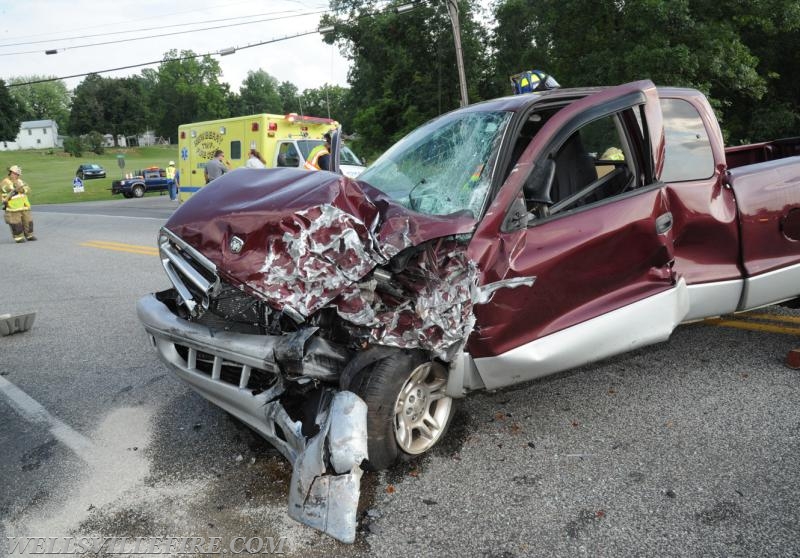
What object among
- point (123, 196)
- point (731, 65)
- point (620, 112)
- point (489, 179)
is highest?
point (731, 65)

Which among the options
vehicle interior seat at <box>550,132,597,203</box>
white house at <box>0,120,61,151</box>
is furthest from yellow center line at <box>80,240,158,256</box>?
white house at <box>0,120,61,151</box>

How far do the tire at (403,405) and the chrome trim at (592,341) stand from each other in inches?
11.1

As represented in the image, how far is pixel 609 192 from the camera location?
3.71 metres

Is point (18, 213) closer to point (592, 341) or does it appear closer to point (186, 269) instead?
point (186, 269)

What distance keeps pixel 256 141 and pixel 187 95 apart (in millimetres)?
99093

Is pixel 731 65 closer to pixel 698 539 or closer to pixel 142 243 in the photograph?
pixel 142 243

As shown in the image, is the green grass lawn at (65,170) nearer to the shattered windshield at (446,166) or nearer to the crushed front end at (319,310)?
the shattered windshield at (446,166)

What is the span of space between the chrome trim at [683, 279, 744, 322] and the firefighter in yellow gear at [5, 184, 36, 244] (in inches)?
574

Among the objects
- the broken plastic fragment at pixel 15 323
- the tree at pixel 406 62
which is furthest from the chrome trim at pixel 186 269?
the tree at pixel 406 62

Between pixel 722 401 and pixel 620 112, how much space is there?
1.87 metres

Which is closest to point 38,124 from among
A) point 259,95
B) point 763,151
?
point 259,95

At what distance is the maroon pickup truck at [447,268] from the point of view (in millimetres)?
2730

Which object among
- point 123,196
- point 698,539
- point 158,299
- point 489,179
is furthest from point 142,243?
point 123,196

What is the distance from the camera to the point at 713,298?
12.5 ft
